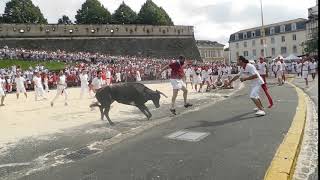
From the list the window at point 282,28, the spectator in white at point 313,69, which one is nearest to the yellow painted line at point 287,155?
the spectator in white at point 313,69

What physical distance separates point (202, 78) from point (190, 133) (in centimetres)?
1727

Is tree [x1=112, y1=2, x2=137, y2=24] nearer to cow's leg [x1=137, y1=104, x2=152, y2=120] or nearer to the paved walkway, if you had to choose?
cow's leg [x1=137, y1=104, x2=152, y2=120]

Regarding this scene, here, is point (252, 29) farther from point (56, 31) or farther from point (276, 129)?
point (276, 129)

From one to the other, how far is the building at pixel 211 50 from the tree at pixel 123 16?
1317 inches

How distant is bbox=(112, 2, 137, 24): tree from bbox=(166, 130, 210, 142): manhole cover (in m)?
89.6

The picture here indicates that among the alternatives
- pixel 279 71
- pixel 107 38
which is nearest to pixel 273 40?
pixel 107 38

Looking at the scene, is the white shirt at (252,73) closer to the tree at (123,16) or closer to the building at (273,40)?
Answer: the tree at (123,16)

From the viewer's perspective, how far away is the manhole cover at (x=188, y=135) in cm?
893

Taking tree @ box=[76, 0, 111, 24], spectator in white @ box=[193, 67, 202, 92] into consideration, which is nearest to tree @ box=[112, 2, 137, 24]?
tree @ box=[76, 0, 111, 24]

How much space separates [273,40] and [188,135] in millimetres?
105235

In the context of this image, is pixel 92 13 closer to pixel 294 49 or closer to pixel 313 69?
pixel 294 49

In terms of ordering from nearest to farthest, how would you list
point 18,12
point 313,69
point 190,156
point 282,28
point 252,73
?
point 190,156 < point 252,73 < point 313,69 < point 18,12 < point 282,28

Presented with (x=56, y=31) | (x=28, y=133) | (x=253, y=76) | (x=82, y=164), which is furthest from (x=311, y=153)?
(x=56, y=31)

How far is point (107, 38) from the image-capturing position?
77.8m
